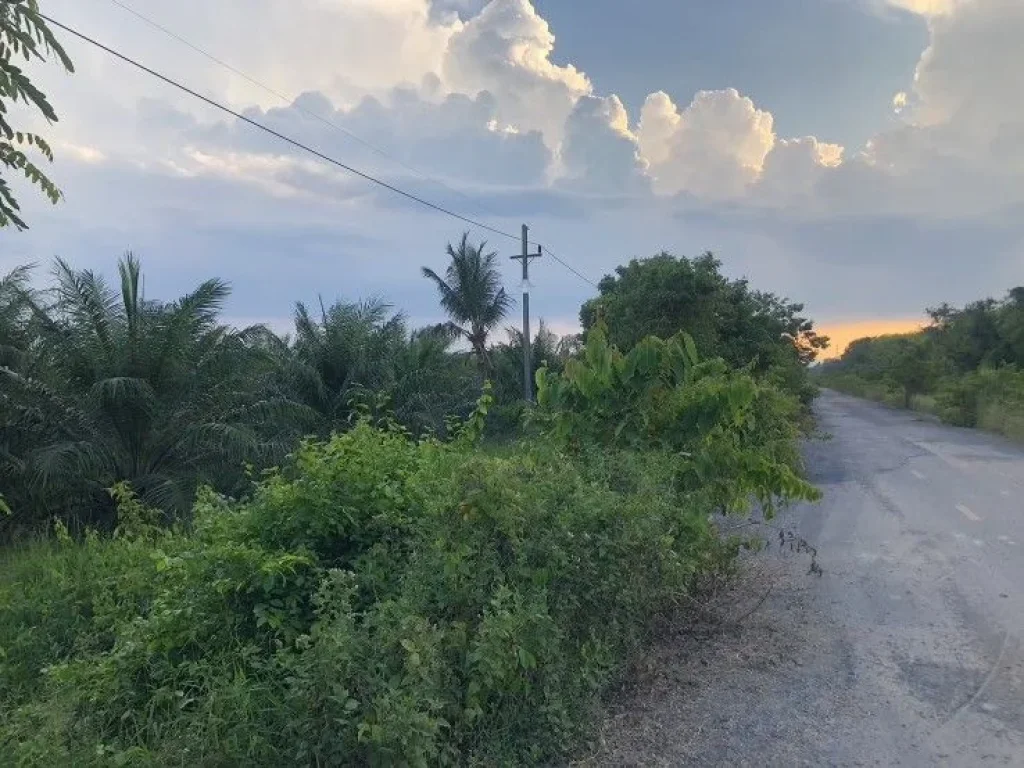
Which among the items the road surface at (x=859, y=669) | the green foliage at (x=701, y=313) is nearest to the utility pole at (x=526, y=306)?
the green foliage at (x=701, y=313)

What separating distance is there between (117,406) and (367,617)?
415 inches

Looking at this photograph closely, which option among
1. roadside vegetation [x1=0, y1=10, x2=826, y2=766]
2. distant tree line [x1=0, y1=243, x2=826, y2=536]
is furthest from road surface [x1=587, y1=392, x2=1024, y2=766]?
distant tree line [x1=0, y1=243, x2=826, y2=536]

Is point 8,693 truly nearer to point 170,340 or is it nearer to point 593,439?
point 593,439

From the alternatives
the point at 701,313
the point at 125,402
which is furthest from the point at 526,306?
the point at 125,402

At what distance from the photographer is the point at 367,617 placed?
3562 millimetres

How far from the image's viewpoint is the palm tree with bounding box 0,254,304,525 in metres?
12.4

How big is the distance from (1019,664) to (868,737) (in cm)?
174

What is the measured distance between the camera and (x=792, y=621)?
6.40m

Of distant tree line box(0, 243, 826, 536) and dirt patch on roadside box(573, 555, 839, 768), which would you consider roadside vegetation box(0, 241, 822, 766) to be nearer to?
dirt patch on roadside box(573, 555, 839, 768)

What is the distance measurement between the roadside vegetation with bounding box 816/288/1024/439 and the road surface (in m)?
23.4

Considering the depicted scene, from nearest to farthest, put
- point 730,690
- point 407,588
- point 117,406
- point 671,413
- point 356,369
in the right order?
point 407,588 < point 730,690 < point 671,413 < point 117,406 < point 356,369

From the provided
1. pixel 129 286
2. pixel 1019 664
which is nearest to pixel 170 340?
pixel 129 286

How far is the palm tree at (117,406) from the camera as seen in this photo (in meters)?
12.4

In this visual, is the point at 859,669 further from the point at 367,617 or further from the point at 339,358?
the point at 339,358
